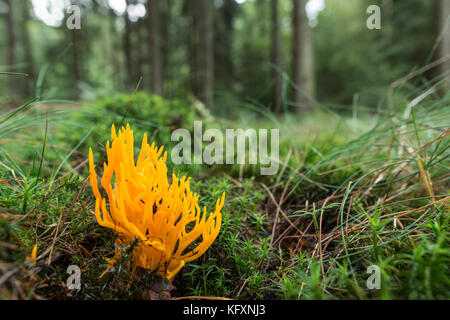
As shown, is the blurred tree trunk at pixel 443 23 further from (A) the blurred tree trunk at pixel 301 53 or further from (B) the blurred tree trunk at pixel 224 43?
(B) the blurred tree trunk at pixel 224 43

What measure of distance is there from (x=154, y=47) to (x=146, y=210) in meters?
7.20

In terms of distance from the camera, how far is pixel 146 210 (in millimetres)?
927

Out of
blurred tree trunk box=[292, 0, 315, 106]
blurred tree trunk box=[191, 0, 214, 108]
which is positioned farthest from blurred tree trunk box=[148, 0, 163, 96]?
blurred tree trunk box=[292, 0, 315, 106]

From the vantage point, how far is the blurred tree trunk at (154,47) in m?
6.89

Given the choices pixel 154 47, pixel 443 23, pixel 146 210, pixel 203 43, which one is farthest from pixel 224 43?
pixel 146 210

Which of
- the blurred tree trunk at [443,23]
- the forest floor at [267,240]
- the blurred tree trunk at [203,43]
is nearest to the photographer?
the forest floor at [267,240]

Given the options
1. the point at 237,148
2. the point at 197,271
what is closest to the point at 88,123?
the point at 237,148

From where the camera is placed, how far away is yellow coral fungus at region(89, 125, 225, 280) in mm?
913

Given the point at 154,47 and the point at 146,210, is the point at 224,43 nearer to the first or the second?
the point at 154,47

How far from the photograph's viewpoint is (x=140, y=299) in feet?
2.97

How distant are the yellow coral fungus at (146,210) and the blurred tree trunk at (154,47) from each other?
629 cm

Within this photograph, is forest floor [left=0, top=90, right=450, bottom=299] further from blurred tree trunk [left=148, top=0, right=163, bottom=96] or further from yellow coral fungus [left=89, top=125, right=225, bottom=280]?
blurred tree trunk [left=148, top=0, right=163, bottom=96]

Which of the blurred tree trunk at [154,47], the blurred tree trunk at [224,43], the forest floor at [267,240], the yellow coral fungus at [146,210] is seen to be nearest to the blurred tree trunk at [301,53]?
the blurred tree trunk at [154,47]
